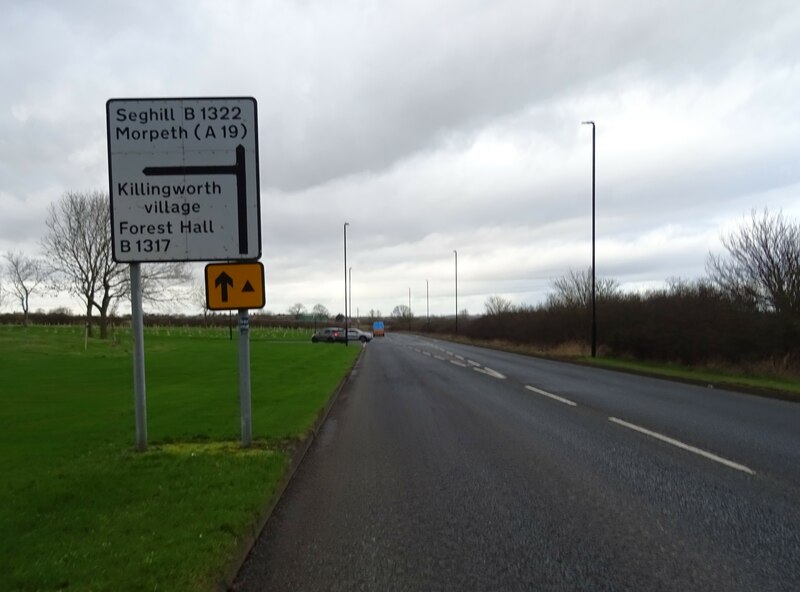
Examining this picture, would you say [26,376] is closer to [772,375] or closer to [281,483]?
[281,483]

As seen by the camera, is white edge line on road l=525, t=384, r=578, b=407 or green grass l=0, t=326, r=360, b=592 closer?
green grass l=0, t=326, r=360, b=592

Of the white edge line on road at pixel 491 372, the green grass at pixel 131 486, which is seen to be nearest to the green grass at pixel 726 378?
the white edge line on road at pixel 491 372

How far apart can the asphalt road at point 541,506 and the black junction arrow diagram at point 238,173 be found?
3008 millimetres

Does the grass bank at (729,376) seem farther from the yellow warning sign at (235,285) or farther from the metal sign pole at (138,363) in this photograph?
the metal sign pole at (138,363)

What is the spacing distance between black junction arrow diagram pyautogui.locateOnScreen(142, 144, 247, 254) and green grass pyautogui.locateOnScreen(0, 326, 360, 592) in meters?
2.18

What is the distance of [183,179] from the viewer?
25.9ft

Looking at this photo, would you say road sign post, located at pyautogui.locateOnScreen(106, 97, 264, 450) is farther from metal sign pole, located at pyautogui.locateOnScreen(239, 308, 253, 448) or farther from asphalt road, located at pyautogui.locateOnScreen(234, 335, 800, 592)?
asphalt road, located at pyautogui.locateOnScreen(234, 335, 800, 592)

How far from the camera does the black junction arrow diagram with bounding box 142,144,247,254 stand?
25.9 feet

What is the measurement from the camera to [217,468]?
690 cm

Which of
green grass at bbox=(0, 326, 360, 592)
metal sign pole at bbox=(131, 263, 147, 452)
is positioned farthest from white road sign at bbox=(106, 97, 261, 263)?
green grass at bbox=(0, 326, 360, 592)

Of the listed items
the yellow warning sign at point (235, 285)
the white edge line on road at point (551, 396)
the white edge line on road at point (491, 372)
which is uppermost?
the yellow warning sign at point (235, 285)

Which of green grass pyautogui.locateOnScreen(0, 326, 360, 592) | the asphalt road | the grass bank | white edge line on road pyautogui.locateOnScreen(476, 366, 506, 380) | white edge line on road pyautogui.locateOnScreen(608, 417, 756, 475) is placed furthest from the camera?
white edge line on road pyautogui.locateOnScreen(476, 366, 506, 380)

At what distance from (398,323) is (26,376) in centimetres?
14255

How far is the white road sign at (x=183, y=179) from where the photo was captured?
306 inches
